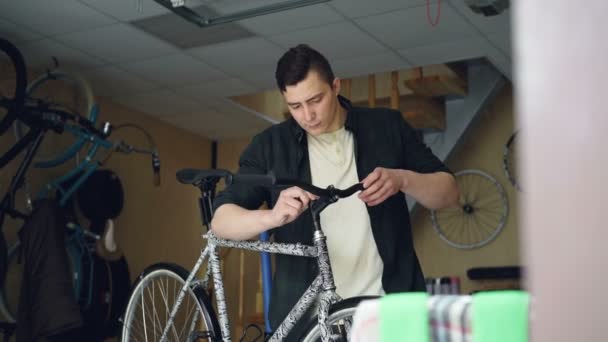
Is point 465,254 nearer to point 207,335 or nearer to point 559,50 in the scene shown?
point 207,335

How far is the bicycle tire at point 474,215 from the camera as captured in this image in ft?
25.1

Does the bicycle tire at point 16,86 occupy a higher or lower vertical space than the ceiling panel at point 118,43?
lower

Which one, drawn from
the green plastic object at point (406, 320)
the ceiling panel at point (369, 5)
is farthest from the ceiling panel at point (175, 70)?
the green plastic object at point (406, 320)

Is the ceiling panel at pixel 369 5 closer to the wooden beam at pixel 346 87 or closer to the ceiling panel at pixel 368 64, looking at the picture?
the ceiling panel at pixel 368 64

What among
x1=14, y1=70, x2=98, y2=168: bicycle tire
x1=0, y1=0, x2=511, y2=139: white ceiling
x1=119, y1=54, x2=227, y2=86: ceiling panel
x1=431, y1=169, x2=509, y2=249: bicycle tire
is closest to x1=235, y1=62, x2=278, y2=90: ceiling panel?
x1=0, y1=0, x2=511, y2=139: white ceiling

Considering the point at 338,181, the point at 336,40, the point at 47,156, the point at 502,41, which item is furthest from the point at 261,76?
the point at 338,181

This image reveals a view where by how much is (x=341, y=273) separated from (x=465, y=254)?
216 inches

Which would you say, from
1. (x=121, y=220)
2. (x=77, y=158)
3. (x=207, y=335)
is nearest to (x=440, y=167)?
(x=207, y=335)

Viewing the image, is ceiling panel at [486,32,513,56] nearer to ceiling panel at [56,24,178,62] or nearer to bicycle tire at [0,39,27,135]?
ceiling panel at [56,24,178,62]

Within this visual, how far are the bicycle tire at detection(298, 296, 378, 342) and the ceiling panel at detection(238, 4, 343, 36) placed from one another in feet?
9.97

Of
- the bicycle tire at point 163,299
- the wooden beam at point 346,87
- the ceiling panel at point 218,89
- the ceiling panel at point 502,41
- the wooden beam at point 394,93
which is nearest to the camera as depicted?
the bicycle tire at point 163,299

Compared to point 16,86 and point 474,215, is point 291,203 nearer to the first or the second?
point 16,86

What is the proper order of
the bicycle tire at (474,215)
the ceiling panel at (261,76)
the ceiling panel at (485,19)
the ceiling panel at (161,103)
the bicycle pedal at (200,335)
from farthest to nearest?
the bicycle tire at (474,215) → the ceiling panel at (161,103) → the ceiling panel at (261,76) → the ceiling panel at (485,19) → the bicycle pedal at (200,335)

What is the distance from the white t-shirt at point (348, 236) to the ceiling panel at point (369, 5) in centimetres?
259
